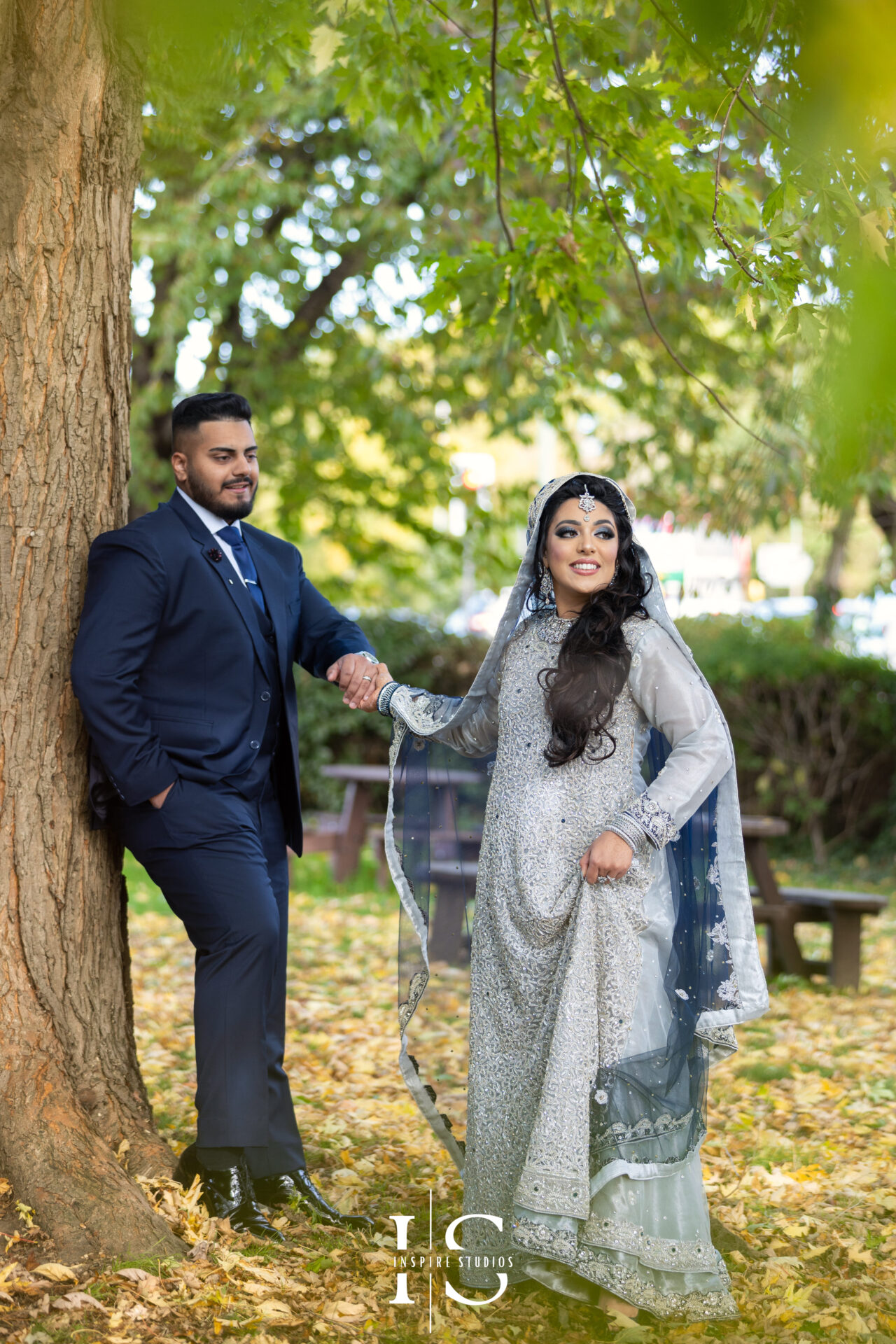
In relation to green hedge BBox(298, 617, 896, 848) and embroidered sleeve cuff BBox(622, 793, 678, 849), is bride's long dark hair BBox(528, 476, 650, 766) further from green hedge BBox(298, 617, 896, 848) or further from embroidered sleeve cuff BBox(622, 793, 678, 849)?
green hedge BBox(298, 617, 896, 848)

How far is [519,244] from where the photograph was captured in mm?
4543

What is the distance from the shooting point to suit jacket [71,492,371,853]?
2988mm

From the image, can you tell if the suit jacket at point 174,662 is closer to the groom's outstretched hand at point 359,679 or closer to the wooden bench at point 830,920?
the groom's outstretched hand at point 359,679

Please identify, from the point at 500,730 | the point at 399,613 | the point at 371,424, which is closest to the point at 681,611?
the point at 399,613

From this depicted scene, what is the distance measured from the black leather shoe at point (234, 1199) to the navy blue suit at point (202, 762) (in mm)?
106

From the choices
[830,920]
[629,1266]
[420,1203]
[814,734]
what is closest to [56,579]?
[420,1203]

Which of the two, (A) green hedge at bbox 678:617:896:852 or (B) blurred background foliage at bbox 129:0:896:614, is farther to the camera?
(A) green hedge at bbox 678:617:896:852

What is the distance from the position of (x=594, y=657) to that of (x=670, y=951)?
74cm

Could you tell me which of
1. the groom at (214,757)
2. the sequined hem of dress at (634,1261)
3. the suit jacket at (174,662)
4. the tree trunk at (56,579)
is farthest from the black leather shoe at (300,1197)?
the suit jacket at (174,662)

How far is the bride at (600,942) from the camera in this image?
2.81m

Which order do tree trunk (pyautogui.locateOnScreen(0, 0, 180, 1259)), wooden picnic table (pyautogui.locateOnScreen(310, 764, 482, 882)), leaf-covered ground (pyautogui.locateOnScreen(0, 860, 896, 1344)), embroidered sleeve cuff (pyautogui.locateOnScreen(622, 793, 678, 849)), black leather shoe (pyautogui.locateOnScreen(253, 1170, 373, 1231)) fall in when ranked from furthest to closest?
wooden picnic table (pyautogui.locateOnScreen(310, 764, 482, 882)) < black leather shoe (pyautogui.locateOnScreen(253, 1170, 373, 1231)) < tree trunk (pyautogui.locateOnScreen(0, 0, 180, 1259)) < embroidered sleeve cuff (pyautogui.locateOnScreen(622, 793, 678, 849)) < leaf-covered ground (pyautogui.locateOnScreen(0, 860, 896, 1344))

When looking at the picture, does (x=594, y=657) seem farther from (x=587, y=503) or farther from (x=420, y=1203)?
(x=420, y=1203)

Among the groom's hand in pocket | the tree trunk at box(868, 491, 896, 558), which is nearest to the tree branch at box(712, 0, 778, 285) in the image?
the groom's hand in pocket

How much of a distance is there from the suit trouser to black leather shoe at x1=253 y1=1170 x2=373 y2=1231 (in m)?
0.22
